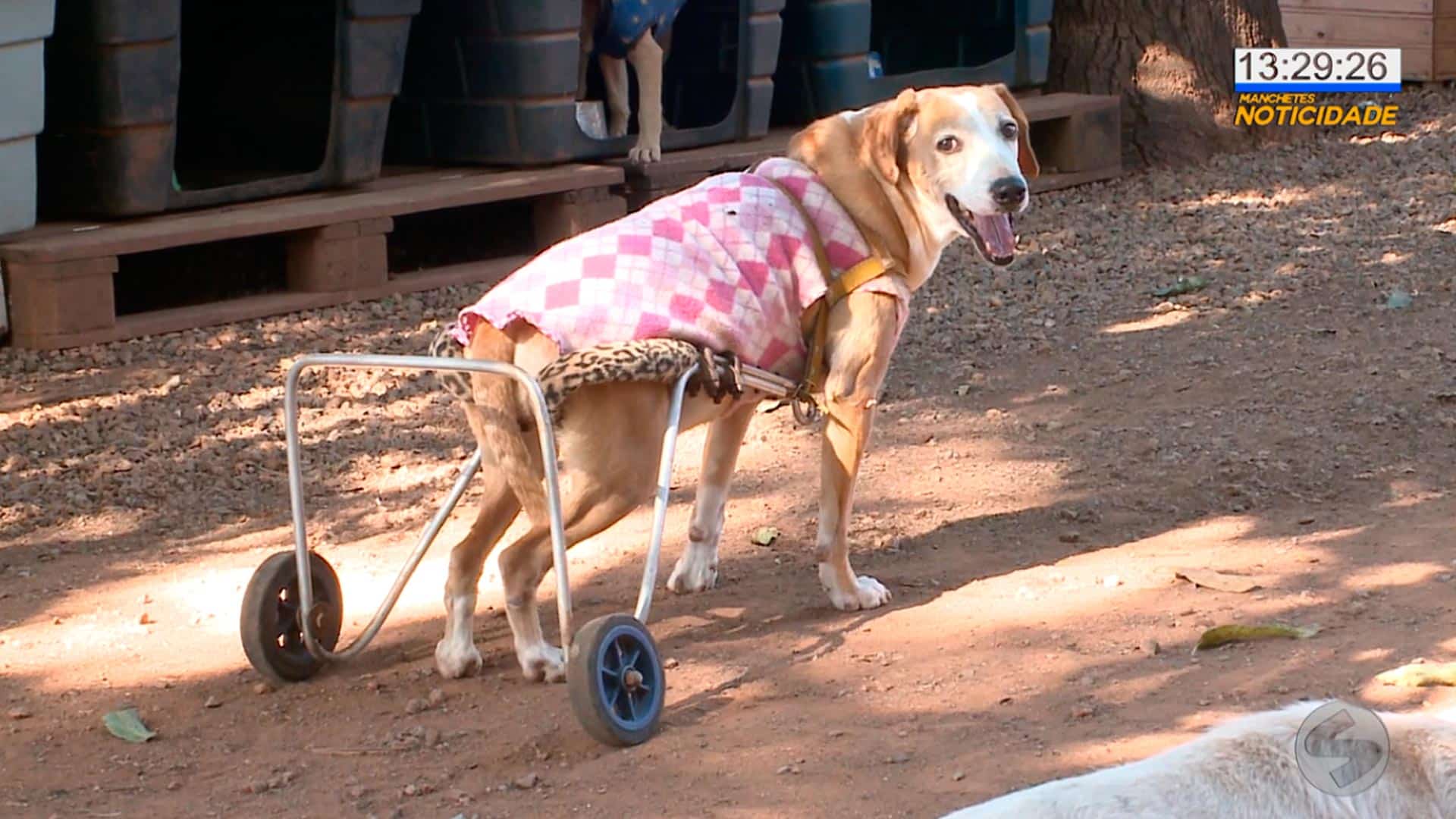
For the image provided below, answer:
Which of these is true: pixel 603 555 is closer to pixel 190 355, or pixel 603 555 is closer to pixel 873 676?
pixel 873 676

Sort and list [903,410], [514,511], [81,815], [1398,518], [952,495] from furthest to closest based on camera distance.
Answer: [903,410], [952,495], [1398,518], [514,511], [81,815]

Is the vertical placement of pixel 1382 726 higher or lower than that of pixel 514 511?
higher

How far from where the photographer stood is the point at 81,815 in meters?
3.43

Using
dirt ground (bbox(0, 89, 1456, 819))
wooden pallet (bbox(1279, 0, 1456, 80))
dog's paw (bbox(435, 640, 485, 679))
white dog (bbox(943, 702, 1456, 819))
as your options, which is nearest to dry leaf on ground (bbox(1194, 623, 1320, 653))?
dirt ground (bbox(0, 89, 1456, 819))

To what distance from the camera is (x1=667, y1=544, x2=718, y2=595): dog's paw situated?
4.60 metres

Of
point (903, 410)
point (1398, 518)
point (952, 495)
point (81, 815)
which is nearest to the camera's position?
point (81, 815)

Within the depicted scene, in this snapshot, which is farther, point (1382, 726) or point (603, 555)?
point (603, 555)

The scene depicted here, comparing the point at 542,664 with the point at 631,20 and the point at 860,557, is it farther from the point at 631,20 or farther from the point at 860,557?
the point at 631,20

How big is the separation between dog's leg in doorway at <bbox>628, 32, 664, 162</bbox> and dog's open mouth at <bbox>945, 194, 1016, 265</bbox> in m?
3.42

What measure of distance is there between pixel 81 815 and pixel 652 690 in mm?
1093

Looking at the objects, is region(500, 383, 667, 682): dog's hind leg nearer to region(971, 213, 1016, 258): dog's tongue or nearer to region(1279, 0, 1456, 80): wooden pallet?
region(971, 213, 1016, 258): dog's tongue

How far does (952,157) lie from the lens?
4.32 meters

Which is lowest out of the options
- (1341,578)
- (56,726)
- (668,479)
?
(56,726)

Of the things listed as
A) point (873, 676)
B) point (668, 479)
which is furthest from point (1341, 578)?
point (668, 479)
